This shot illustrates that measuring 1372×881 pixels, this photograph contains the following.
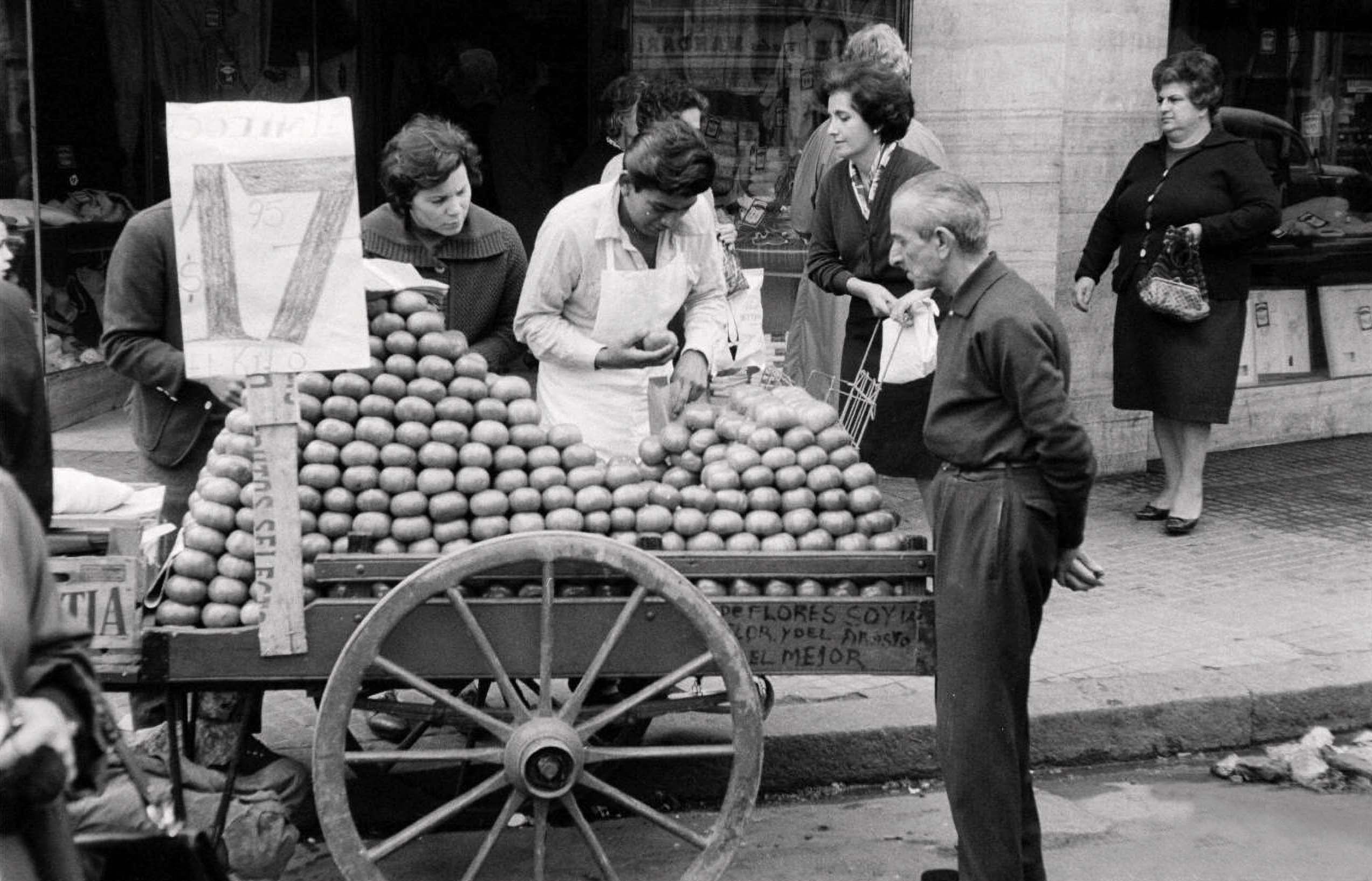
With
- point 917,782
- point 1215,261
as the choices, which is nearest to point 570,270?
point 917,782

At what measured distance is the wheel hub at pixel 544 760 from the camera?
169 inches

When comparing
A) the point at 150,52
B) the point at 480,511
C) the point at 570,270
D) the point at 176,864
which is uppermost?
the point at 150,52

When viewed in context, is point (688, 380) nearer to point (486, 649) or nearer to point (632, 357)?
point (632, 357)

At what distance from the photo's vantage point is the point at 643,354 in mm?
5250

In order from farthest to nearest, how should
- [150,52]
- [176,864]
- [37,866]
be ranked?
[150,52] → [176,864] → [37,866]

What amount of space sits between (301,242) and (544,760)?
1.34 meters

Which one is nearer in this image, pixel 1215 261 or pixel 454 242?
pixel 454 242

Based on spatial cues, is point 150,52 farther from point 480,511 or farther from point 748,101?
point 480,511

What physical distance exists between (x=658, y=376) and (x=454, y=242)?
0.74 m

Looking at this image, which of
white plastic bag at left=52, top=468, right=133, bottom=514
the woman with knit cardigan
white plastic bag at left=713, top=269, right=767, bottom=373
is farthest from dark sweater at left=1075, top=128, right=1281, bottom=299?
white plastic bag at left=52, top=468, right=133, bottom=514

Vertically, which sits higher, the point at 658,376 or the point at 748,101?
the point at 748,101

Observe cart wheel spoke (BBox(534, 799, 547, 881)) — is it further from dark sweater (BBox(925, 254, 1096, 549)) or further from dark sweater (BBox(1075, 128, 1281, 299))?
dark sweater (BBox(1075, 128, 1281, 299))

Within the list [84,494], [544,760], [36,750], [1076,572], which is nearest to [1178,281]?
[1076,572]

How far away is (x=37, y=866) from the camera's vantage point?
114 inches
